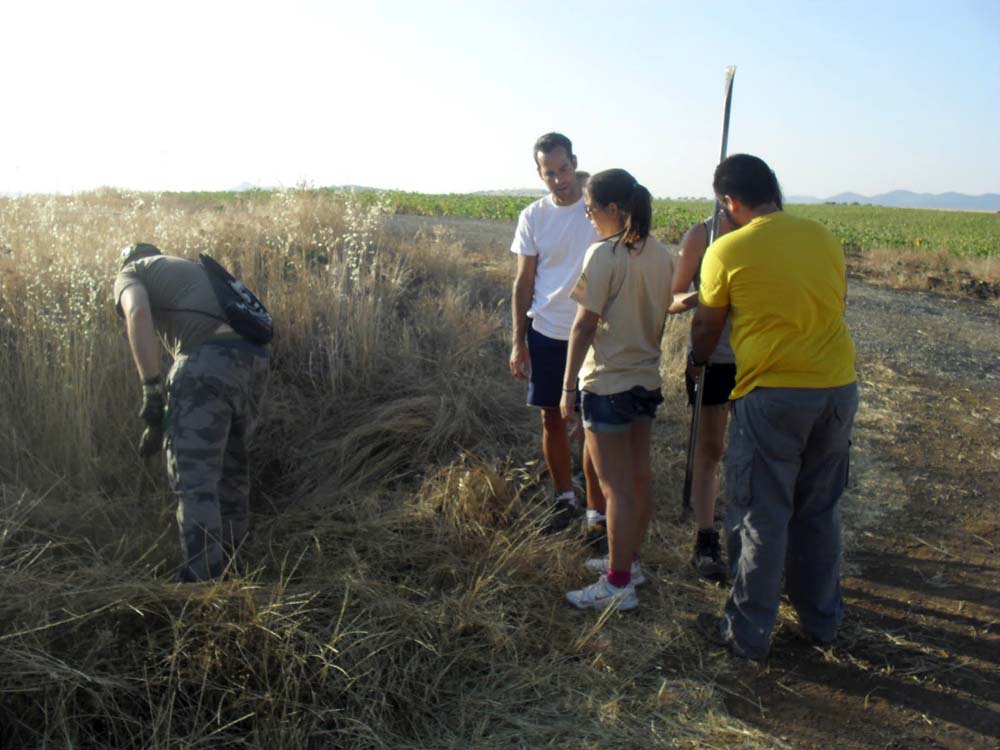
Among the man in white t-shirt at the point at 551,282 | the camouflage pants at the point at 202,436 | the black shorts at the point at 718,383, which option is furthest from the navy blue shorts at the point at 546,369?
the camouflage pants at the point at 202,436

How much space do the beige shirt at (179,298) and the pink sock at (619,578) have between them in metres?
1.97

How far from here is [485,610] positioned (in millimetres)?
3277

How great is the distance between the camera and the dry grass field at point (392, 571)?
274 centimetres

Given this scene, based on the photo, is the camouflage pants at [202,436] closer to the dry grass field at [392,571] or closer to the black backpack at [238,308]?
the black backpack at [238,308]

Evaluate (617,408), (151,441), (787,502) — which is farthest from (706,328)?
(151,441)

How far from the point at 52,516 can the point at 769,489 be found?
9.97 ft

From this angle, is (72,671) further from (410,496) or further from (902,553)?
(902,553)

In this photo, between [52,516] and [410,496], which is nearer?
[52,516]

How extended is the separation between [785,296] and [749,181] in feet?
1.40

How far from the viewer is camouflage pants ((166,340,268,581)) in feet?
11.6

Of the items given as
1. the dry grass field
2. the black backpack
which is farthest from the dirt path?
the black backpack

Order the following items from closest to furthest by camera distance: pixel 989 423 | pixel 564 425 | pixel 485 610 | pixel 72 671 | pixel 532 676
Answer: pixel 72 671
pixel 532 676
pixel 485 610
pixel 564 425
pixel 989 423

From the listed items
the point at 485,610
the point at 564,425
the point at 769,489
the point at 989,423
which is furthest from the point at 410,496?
the point at 989,423

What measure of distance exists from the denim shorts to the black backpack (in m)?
1.45
